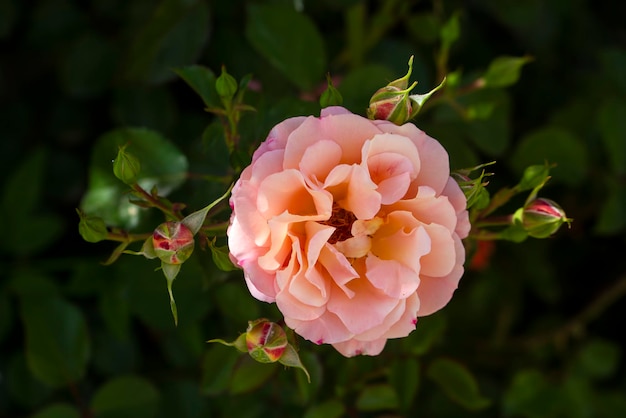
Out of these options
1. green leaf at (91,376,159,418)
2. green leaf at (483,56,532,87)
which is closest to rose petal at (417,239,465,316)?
green leaf at (483,56,532,87)

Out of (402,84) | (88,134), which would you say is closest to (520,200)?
(402,84)

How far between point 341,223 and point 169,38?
1.92ft

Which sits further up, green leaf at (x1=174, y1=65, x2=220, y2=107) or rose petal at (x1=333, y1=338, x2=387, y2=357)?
green leaf at (x1=174, y1=65, x2=220, y2=107)

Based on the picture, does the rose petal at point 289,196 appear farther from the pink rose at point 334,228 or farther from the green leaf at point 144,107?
the green leaf at point 144,107

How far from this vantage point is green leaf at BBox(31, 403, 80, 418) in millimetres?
1209

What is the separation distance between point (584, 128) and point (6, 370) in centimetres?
129

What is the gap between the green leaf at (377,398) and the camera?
1.10 meters

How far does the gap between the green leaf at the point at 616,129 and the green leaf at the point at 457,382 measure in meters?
0.52

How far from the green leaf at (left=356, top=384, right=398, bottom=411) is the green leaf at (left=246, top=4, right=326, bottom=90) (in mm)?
504

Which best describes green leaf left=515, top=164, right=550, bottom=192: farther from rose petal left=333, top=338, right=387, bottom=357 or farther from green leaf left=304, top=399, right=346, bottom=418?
green leaf left=304, top=399, right=346, bottom=418

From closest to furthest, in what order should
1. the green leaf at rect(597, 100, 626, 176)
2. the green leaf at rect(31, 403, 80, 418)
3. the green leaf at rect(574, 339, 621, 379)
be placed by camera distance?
the green leaf at rect(31, 403, 80, 418) < the green leaf at rect(597, 100, 626, 176) < the green leaf at rect(574, 339, 621, 379)

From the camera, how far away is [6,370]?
1.45 metres

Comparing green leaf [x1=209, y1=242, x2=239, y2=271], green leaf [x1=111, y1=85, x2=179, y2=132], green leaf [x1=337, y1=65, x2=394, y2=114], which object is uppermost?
green leaf [x1=209, y1=242, x2=239, y2=271]

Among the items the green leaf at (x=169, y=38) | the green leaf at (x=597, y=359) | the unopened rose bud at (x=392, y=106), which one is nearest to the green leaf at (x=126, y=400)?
the green leaf at (x=169, y=38)
